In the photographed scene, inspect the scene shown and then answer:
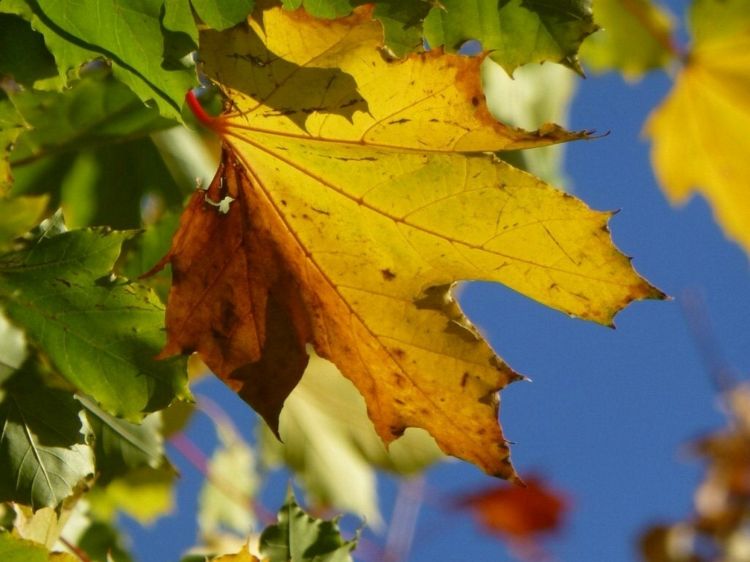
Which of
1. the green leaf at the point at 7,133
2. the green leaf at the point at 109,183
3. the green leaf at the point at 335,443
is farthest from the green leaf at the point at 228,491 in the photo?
the green leaf at the point at 7,133

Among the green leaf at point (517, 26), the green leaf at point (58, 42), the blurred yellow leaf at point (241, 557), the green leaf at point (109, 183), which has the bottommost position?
the blurred yellow leaf at point (241, 557)

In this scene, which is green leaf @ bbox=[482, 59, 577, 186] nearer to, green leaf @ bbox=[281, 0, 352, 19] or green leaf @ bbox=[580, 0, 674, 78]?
green leaf @ bbox=[580, 0, 674, 78]

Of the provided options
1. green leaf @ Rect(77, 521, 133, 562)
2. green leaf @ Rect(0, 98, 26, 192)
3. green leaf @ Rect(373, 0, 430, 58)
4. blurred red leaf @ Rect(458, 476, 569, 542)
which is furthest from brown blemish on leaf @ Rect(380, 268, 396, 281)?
blurred red leaf @ Rect(458, 476, 569, 542)

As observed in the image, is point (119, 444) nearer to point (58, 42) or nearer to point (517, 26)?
point (58, 42)

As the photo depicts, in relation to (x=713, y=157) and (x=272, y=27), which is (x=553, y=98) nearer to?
(x=713, y=157)

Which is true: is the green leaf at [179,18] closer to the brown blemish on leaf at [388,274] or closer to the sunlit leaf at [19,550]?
the brown blemish on leaf at [388,274]

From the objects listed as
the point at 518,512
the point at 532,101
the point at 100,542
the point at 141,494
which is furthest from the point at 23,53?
the point at 518,512

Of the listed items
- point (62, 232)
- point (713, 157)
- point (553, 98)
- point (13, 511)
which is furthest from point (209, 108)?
point (713, 157)
